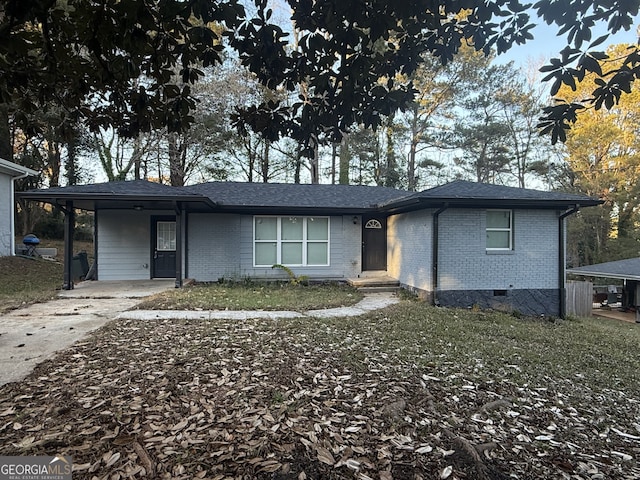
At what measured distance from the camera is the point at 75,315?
644 centimetres

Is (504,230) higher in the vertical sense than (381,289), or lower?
higher

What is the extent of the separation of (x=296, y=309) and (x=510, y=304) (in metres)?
5.77

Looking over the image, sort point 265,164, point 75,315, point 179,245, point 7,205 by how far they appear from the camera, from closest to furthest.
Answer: point 75,315 < point 179,245 < point 7,205 < point 265,164

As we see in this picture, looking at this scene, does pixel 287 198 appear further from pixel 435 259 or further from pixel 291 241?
pixel 435 259

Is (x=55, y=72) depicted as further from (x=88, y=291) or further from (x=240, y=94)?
(x=240, y=94)

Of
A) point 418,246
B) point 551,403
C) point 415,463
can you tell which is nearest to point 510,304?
point 418,246

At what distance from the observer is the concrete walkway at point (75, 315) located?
13.8ft

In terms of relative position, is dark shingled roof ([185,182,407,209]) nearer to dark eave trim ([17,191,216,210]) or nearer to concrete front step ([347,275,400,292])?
dark eave trim ([17,191,216,210])

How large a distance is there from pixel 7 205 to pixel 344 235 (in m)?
12.5

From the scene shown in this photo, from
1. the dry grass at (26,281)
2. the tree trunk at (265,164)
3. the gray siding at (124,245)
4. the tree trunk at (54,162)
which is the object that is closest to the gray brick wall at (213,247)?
the gray siding at (124,245)

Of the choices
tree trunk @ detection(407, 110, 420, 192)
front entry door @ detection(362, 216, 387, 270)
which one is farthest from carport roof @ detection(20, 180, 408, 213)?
tree trunk @ detection(407, 110, 420, 192)

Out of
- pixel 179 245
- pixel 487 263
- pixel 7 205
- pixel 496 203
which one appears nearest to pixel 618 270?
pixel 487 263

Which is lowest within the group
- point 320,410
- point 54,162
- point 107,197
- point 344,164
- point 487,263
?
point 320,410

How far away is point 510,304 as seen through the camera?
9680 mm
